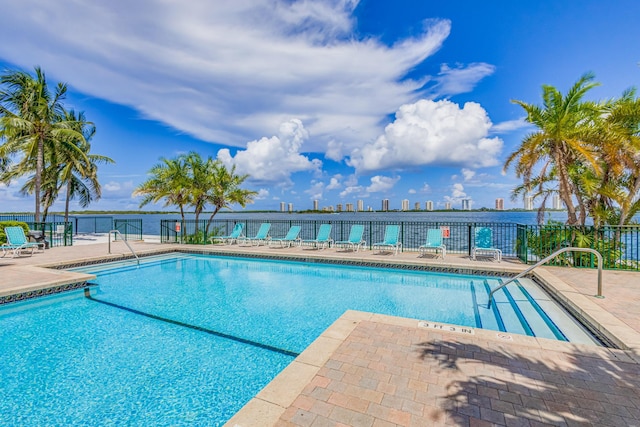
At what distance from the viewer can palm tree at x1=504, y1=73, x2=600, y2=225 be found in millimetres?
7871

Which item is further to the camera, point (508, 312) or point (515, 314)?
point (508, 312)

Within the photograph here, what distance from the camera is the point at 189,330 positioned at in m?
5.10

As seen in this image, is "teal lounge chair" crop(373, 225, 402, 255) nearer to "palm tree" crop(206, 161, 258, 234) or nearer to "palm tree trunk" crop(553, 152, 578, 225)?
"palm tree trunk" crop(553, 152, 578, 225)

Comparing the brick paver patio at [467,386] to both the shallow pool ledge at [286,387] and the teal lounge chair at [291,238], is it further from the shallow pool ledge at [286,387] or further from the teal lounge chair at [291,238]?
the teal lounge chair at [291,238]

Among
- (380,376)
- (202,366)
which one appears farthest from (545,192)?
(202,366)

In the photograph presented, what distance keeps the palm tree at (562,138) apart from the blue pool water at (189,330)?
3564 millimetres

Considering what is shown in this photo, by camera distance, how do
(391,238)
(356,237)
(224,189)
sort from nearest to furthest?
(391,238) < (356,237) < (224,189)

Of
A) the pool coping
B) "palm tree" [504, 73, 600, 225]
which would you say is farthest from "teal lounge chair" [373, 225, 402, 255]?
"palm tree" [504, 73, 600, 225]

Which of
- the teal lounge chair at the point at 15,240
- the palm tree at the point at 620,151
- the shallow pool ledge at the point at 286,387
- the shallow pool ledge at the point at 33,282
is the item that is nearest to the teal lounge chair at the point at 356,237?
the palm tree at the point at 620,151

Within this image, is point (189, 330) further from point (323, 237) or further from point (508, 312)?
point (323, 237)

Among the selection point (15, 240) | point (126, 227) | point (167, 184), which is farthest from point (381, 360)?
point (126, 227)

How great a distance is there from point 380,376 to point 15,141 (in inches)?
738

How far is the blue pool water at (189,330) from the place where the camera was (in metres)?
3.16

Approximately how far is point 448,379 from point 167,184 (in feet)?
50.9
